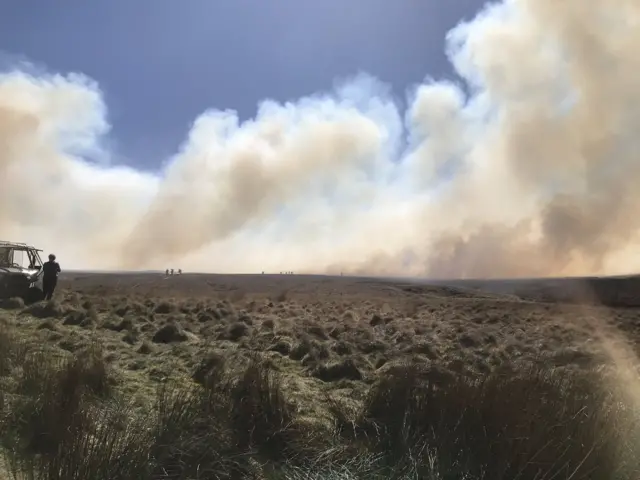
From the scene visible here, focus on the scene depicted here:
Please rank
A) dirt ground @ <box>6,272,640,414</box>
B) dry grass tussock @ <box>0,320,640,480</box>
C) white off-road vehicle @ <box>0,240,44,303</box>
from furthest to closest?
1. white off-road vehicle @ <box>0,240,44,303</box>
2. dirt ground @ <box>6,272,640,414</box>
3. dry grass tussock @ <box>0,320,640,480</box>

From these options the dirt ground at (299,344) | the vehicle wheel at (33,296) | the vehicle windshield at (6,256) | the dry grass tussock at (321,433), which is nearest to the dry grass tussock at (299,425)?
the dry grass tussock at (321,433)

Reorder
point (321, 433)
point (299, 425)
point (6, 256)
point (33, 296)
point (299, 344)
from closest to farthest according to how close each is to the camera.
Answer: point (321, 433)
point (299, 425)
point (299, 344)
point (33, 296)
point (6, 256)

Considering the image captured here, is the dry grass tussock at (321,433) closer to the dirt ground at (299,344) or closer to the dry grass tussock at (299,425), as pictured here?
the dry grass tussock at (299,425)

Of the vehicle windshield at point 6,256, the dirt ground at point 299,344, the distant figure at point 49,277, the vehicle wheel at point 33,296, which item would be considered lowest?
Result: the dirt ground at point 299,344

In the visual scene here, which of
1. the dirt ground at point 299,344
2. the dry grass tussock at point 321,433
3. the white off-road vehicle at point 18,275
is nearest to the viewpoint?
the dry grass tussock at point 321,433

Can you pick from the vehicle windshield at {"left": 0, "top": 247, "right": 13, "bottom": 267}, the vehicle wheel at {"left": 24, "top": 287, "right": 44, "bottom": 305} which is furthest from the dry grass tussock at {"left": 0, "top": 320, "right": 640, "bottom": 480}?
the vehicle windshield at {"left": 0, "top": 247, "right": 13, "bottom": 267}

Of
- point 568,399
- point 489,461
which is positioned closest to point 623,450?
point 568,399

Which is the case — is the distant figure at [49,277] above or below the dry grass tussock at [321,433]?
above

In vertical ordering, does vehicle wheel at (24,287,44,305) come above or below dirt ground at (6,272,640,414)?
above

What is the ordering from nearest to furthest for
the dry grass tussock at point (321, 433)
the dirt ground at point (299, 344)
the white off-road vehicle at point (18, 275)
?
the dry grass tussock at point (321, 433), the dirt ground at point (299, 344), the white off-road vehicle at point (18, 275)

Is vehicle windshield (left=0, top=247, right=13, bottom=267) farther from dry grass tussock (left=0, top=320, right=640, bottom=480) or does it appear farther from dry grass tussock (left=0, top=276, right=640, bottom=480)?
dry grass tussock (left=0, top=320, right=640, bottom=480)

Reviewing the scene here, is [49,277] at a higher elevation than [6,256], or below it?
below

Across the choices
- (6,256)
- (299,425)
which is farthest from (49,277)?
(299,425)

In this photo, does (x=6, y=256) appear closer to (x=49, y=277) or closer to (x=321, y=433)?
(x=49, y=277)
